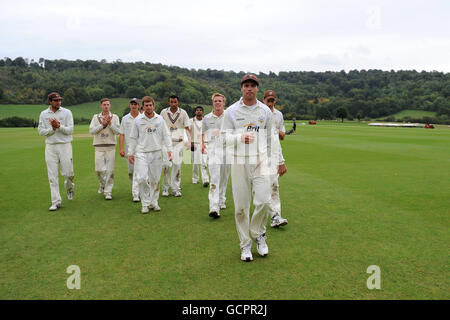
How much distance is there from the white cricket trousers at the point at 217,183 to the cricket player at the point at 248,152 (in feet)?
7.93

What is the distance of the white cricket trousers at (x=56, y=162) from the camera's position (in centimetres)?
842

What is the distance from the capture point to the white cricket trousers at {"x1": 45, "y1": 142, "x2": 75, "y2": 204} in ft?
27.6

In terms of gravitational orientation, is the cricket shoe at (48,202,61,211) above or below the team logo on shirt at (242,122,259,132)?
below

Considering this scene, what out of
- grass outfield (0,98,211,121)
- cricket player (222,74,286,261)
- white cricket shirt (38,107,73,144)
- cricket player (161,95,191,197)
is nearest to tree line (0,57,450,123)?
grass outfield (0,98,211,121)

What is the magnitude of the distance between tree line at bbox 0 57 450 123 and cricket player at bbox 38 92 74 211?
84.6m

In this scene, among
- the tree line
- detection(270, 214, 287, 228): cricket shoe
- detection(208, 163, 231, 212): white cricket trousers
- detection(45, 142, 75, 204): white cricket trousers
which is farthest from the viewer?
the tree line

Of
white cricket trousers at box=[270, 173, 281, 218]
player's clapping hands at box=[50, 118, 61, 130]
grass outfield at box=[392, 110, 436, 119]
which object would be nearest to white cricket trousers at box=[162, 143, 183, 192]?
player's clapping hands at box=[50, 118, 61, 130]

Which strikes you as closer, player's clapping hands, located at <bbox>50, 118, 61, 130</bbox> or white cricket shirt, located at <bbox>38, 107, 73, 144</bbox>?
player's clapping hands, located at <bbox>50, 118, 61, 130</bbox>

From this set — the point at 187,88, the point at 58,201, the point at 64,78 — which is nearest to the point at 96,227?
the point at 58,201

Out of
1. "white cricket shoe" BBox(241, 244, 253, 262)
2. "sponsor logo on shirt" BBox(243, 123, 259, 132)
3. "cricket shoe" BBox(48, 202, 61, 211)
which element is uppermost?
"sponsor logo on shirt" BBox(243, 123, 259, 132)

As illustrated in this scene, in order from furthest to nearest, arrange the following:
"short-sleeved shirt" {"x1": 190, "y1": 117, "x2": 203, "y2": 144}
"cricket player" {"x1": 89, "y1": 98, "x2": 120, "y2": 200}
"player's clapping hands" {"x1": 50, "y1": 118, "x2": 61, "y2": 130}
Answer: "short-sleeved shirt" {"x1": 190, "y1": 117, "x2": 203, "y2": 144}
"cricket player" {"x1": 89, "y1": 98, "x2": 120, "y2": 200}
"player's clapping hands" {"x1": 50, "y1": 118, "x2": 61, "y2": 130}

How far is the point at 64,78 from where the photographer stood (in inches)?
5266

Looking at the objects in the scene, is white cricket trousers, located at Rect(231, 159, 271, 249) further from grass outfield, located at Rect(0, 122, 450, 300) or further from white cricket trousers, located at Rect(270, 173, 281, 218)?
white cricket trousers, located at Rect(270, 173, 281, 218)

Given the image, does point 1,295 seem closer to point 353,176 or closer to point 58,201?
point 58,201
